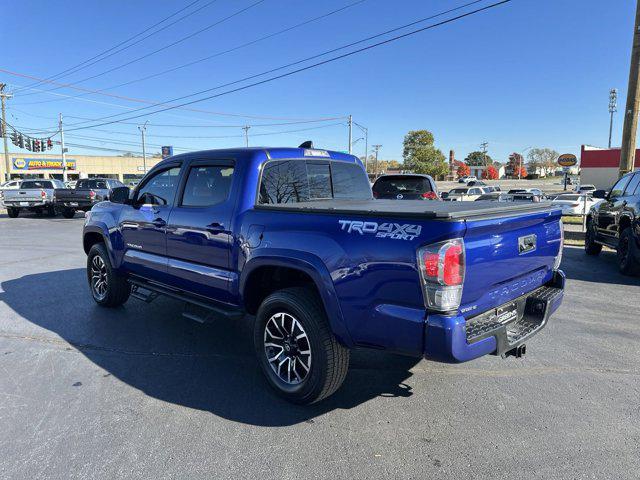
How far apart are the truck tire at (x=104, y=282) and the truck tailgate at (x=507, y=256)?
4474 mm

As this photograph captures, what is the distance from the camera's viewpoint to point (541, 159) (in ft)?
446

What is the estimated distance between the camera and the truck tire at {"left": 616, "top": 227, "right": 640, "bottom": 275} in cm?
714

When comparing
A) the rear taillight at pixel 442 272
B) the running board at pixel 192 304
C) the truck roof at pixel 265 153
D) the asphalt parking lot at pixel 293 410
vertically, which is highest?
the truck roof at pixel 265 153

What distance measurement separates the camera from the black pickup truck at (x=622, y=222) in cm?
710

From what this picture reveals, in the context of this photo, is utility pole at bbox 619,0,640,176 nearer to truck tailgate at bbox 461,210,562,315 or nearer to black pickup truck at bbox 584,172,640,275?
black pickup truck at bbox 584,172,640,275

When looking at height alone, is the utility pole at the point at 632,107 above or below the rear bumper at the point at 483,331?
above

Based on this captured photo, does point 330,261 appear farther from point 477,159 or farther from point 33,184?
point 477,159

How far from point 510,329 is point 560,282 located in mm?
927

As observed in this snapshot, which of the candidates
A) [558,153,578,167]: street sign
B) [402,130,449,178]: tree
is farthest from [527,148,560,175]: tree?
[558,153,578,167]: street sign

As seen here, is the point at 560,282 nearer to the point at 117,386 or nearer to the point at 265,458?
the point at 265,458

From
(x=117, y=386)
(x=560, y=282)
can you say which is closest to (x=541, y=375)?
(x=560, y=282)

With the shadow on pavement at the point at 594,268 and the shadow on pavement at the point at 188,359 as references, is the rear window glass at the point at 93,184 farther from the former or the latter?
the shadow on pavement at the point at 594,268

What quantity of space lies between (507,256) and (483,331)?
546 mm

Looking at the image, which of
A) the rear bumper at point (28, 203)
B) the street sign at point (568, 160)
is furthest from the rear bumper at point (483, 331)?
the street sign at point (568, 160)
